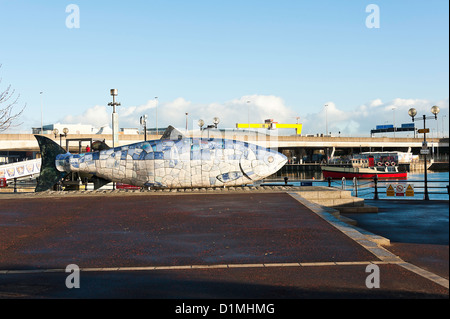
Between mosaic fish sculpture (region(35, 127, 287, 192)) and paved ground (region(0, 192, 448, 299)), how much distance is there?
9.09 metres

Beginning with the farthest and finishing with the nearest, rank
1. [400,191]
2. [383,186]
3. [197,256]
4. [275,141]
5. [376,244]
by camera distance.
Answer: [275,141] → [383,186] → [400,191] → [376,244] → [197,256]

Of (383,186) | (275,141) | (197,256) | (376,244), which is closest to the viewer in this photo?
(197,256)

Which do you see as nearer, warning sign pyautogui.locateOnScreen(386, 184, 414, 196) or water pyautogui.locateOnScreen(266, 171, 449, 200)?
warning sign pyautogui.locateOnScreen(386, 184, 414, 196)

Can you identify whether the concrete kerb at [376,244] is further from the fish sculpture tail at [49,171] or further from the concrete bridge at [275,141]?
the concrete bridge at [275,141]

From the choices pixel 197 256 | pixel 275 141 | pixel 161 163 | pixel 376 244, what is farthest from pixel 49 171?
pixel 275 141

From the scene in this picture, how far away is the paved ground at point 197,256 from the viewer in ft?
28.1

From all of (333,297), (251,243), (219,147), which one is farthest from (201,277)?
(219,147)

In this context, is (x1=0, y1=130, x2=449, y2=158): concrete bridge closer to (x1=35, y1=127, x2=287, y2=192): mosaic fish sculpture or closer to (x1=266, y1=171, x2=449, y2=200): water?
(x1=266, y1=171, x2=449, y2=200): water

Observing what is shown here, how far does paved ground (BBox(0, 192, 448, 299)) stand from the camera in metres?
8.55

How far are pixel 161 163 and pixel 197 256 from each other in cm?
1819

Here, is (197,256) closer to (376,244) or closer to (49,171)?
(376,244)

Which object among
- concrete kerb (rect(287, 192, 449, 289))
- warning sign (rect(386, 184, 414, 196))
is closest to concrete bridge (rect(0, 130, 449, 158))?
warning sign (rect(386, 184, 414, 196))

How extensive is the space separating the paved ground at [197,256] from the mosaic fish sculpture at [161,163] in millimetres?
9095

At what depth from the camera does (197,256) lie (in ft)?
37.5
